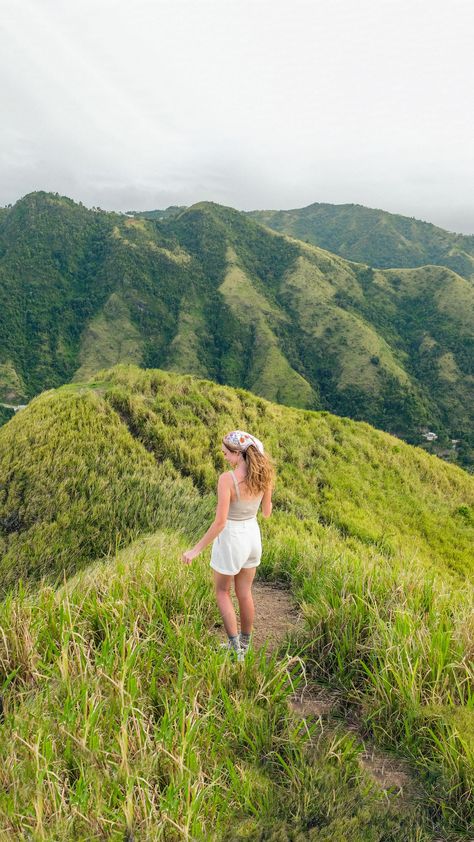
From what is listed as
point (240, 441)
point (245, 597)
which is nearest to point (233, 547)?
point (245, 597)

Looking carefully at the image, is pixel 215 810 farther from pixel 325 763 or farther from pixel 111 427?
pixel 111 427

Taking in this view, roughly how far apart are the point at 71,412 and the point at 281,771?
357 inches

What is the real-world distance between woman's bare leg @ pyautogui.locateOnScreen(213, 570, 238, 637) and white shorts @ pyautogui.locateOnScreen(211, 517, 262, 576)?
0.11 metres

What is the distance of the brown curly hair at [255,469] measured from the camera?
3.59m

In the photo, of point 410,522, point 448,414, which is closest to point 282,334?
point 448,414

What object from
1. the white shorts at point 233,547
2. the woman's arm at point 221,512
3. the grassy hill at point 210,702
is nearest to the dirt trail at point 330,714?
the grassy hill at point 210,702

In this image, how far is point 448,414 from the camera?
5522 inches

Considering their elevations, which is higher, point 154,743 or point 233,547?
point 233,547

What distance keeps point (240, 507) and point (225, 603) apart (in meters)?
0.85

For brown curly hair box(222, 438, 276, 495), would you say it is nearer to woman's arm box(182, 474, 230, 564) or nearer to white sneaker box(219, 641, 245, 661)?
woman's arm box(182, 474, 230, 564)

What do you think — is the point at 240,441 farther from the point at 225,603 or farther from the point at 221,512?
the point at 225,603

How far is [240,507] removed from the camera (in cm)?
357

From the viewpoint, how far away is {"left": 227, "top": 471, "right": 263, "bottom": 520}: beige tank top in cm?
356

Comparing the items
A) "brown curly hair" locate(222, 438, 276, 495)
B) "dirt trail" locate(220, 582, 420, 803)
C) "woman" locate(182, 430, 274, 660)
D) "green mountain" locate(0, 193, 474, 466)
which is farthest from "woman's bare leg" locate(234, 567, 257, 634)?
"green mountain" locate(0, 193, 474, 466)
